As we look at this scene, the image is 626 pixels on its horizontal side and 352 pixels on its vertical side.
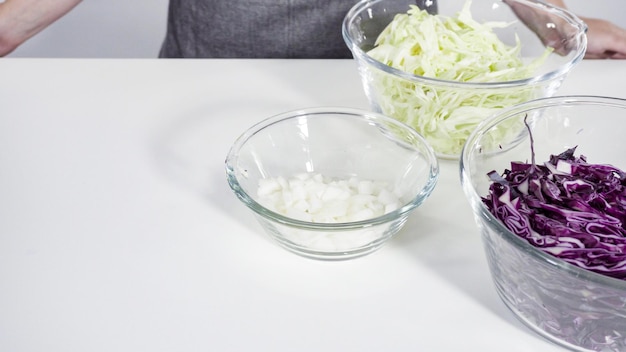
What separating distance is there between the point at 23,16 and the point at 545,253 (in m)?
1.08

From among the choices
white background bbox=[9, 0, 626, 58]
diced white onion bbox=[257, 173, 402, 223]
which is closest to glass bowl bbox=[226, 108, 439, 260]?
diced white onion bbox=[257, 173, 402, 223]

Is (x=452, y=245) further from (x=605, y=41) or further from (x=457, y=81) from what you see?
(x=605, y=41)

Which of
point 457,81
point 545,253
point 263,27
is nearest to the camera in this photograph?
point 545,253

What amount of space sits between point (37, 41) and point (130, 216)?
7.52 ft

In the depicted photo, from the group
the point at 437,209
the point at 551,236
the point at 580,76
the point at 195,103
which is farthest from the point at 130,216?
the point at 580,76

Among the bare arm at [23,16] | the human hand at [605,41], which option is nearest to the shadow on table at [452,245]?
the human hand at [605,41]

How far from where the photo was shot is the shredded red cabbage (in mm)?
695

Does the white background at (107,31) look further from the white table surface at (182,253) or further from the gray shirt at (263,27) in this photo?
the white table surface at (182,253)

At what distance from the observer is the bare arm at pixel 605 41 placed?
125 cm

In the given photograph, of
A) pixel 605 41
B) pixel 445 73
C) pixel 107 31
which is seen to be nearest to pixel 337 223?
pixel 445 73

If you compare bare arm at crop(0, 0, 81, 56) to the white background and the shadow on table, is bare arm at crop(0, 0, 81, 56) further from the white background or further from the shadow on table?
the white background

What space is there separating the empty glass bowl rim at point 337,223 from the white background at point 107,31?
2.04m

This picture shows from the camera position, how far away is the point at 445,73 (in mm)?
990

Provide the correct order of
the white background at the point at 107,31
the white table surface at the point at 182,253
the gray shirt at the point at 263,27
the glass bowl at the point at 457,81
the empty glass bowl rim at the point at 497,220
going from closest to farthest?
1. the empty glass bowl rim at the point at 497,220
2. the white table surface at the point at 182,253
3. the glass bowl at the point at 457,81
4. the gray shirt at the point at 263,27
5. the white background at the point at 107,31
